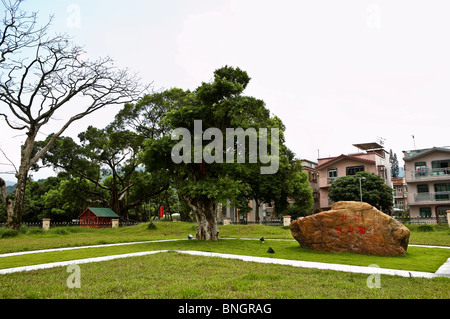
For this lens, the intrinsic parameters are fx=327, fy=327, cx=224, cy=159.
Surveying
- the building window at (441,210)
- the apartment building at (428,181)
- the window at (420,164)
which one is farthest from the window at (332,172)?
the building window at (441,210)

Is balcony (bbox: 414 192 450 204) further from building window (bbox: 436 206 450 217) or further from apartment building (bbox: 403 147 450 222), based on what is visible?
building window (bbox: 436 206 450 217)

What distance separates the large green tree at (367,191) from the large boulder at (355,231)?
76.0 ft

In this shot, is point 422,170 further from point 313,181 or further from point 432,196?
point 313,181

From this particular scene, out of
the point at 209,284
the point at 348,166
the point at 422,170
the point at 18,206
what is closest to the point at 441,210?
the point at 422,170

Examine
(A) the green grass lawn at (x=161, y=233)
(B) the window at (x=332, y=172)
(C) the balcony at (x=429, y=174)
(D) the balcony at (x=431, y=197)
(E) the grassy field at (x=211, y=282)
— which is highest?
(B) the window at (x=332, y=172)

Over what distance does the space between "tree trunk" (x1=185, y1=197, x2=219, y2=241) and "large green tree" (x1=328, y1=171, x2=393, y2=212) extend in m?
21.5

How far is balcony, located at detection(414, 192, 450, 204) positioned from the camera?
32625 mm

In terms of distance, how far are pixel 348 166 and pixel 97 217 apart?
29038 millimetres

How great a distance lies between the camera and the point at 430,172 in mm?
33469

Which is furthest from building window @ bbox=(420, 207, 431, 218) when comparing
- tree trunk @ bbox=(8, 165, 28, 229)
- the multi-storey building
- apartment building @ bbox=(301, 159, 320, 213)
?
tree trunk @ bbox=(8, 165, 28, 229)

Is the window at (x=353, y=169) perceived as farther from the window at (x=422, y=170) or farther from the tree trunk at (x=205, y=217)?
the tree trunk at (x=205, y=217)

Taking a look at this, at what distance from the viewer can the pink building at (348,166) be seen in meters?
38.2
